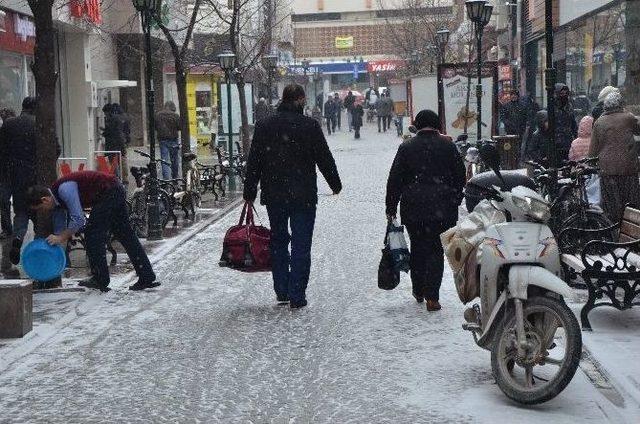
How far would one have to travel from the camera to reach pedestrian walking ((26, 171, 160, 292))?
36.0 ft

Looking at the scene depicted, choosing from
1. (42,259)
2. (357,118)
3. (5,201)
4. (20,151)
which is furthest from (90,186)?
(357,118)

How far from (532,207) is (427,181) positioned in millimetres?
3056

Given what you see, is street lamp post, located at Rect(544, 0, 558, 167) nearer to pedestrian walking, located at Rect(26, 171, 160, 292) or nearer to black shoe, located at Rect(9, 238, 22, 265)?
pedestrian walking, located at Rect(26, 171, 160, 292)

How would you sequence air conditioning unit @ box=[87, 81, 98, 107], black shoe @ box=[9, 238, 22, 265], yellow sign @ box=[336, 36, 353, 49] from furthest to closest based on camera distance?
1. yellow sign @ box=[336, 36, 353, 49]
2. air conditioning unit @ box=[87, 81, 98, 107]
3. black shoe @ box=[9, 238, 22, 265]

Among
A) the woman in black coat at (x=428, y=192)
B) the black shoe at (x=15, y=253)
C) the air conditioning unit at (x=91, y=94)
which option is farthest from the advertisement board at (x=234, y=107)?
A: the woman in black coat at (x=428, y=192)

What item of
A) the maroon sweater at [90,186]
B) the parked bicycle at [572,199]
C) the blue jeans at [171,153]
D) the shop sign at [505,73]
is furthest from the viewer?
the shop sign at [505,73]

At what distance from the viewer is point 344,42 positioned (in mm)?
123688

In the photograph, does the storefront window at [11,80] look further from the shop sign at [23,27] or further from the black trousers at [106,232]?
the black trousers at [106,232]

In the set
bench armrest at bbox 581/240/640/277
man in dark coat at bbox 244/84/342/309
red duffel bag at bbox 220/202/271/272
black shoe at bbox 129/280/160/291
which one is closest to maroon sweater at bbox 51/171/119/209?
black shoe at bbox 129/280/160/291

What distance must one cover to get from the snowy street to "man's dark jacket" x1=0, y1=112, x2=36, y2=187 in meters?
3.21

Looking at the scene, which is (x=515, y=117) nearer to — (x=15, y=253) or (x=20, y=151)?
(x=20, y=151)

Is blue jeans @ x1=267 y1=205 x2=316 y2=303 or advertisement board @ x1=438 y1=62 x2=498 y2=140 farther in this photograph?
advertisement board @ x1=438 y1=62 x2=498 y2=140

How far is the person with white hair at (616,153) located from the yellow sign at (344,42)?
110604 millimetres

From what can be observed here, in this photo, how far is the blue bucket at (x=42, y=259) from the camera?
11352mm
